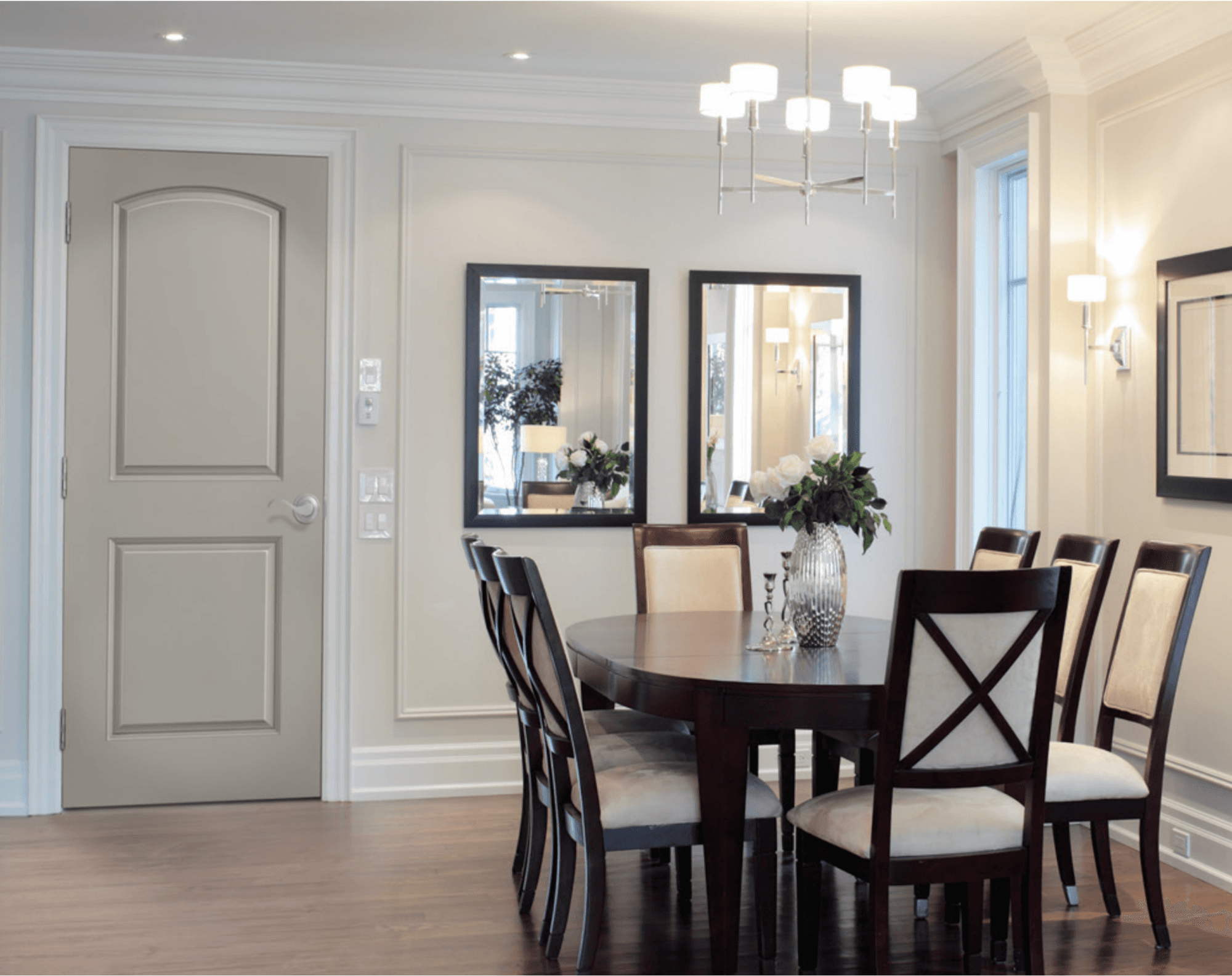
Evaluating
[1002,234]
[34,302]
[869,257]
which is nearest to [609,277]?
[869,257]

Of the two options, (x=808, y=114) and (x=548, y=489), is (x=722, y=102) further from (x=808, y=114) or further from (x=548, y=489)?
(x=548, y=489)

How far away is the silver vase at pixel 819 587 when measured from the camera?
327cm

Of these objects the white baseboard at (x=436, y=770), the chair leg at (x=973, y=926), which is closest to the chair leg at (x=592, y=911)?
the chair leg at (x=973, y=926)

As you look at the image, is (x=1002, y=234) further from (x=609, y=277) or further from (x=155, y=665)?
(x=155, y=665)

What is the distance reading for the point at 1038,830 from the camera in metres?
2.67

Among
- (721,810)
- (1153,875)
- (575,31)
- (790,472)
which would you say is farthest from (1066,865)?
(575,31)

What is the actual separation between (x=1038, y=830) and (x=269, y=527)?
2.98 m

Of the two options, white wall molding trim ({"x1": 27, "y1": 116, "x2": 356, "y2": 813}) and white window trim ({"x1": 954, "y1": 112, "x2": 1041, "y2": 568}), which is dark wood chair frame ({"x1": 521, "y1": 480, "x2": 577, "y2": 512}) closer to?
white wall molding trim ({"x1": 27, "y1": 116, "x2": 356, "y2": 813})

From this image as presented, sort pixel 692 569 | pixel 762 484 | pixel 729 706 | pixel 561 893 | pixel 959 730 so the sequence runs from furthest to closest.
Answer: pixel 692 569
pixel 762 484
pixel 561 893
pixel 729 706
pixel 959 730

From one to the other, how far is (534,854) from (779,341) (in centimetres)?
243

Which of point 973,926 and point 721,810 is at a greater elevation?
point 721,810

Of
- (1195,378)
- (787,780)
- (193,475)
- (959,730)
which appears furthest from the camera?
(193,475)

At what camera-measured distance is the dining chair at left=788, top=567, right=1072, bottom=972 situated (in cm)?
256

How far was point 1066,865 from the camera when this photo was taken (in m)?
3.37
